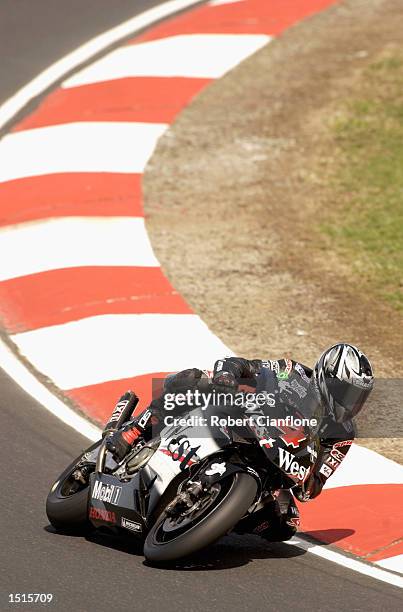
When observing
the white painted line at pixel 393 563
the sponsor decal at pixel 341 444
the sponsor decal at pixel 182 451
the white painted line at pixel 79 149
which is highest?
the white painted line at pixel 79 149

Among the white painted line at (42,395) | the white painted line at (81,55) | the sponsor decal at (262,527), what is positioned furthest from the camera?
the white painted line at (81,55)

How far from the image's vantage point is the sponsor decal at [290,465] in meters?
6.49

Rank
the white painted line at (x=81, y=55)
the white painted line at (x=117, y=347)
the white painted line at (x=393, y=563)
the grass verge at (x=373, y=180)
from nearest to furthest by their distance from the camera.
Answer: the white painted line at (x=393, y=563), the white painted line at (x=117, y=347), the grass verge at (x=373, y=180), the white painted line at (x=81, y=55)

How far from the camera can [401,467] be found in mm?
8055

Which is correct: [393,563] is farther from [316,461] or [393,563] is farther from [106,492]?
[106,492]

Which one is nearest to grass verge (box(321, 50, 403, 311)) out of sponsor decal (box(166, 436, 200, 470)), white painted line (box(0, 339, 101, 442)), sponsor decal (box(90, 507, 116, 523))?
white painted line (box(0, 339, 101, 442))

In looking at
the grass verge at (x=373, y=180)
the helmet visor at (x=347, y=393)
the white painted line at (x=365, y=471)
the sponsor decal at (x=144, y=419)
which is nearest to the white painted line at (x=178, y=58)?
the grass verge at (x=373, y=180)

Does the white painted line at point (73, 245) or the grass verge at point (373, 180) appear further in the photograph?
the grass verge at point (373, 180)

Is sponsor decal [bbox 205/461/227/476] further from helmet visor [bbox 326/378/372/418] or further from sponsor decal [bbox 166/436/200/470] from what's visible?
helmet visor [bbox 326/378/372/418]

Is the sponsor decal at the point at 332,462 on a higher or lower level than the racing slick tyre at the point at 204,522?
higher

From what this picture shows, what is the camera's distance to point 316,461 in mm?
6727

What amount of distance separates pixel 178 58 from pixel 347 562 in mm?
8474

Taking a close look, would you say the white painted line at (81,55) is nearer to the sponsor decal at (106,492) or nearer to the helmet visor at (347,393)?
the sponsor decal at (106,492)

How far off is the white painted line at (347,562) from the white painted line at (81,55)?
706cm
